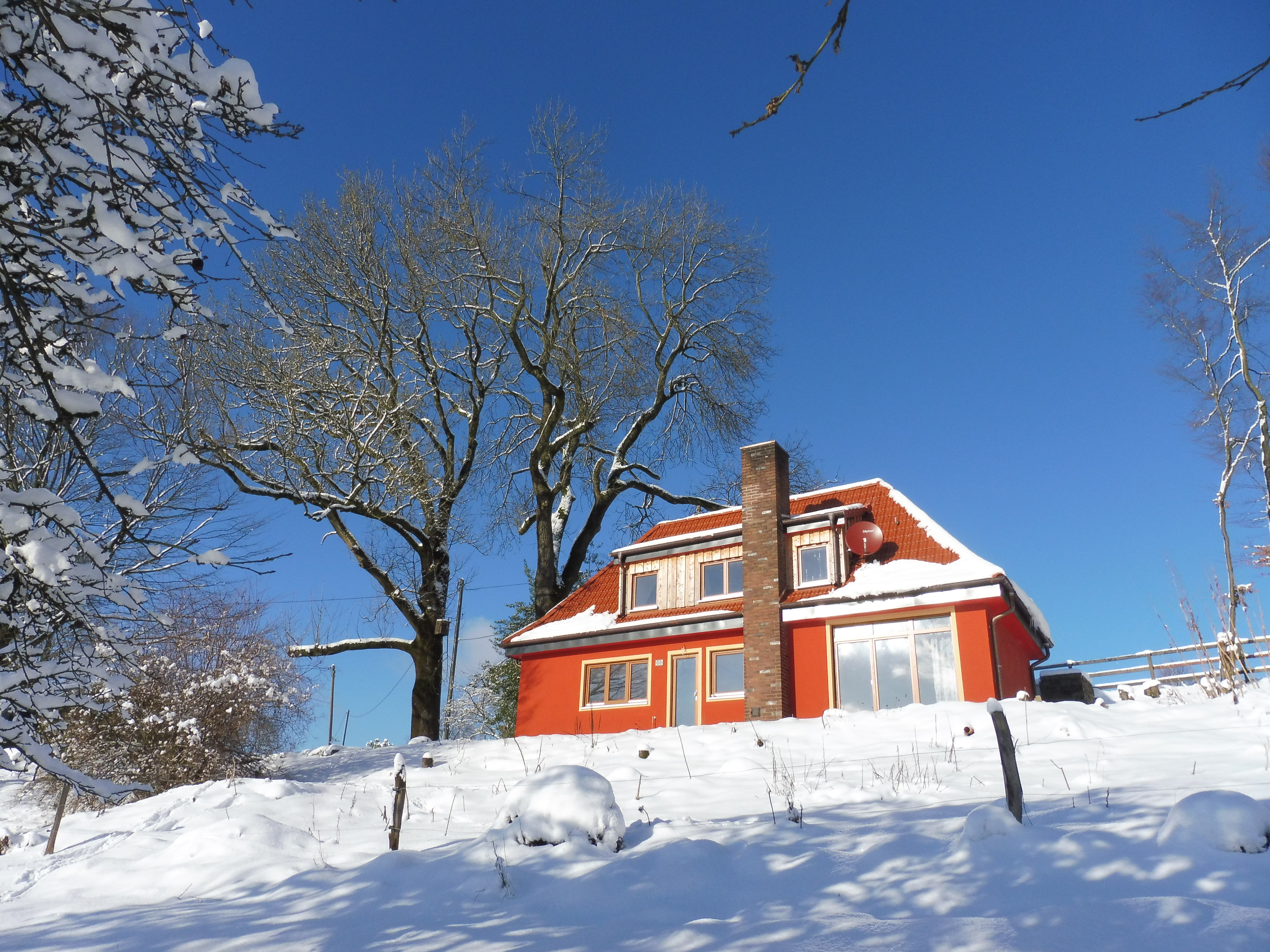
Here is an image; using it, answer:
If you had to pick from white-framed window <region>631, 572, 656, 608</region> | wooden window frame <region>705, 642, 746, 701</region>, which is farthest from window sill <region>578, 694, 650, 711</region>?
white-framed window <region>631, 572, 656, 608</region>

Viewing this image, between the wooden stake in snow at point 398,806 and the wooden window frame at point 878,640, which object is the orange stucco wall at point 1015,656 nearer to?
the wooden window frame at point 878,640

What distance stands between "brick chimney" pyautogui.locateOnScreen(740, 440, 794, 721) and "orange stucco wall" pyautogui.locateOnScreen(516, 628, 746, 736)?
783 millimetres

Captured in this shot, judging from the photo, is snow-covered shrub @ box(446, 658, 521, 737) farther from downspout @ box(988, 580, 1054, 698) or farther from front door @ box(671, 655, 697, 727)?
downspout @ box(988, 580, 1054, 698)

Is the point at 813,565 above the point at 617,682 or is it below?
above

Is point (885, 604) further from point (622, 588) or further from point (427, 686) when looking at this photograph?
point (427, 686)

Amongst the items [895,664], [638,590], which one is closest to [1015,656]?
[895,664]

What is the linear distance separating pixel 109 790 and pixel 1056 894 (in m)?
5.60

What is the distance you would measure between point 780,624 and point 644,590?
427cm

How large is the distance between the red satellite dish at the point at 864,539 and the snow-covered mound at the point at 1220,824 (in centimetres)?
1238

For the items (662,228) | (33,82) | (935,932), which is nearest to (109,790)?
(33,82)

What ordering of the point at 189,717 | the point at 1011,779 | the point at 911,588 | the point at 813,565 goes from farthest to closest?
the point at 813,565 < the point at 911,588 < the point at 189,717 < the point at 1011,779

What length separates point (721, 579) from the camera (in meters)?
19.1

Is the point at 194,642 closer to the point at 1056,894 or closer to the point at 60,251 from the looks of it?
the point at 60,251

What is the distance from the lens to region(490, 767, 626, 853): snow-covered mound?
241 inches
